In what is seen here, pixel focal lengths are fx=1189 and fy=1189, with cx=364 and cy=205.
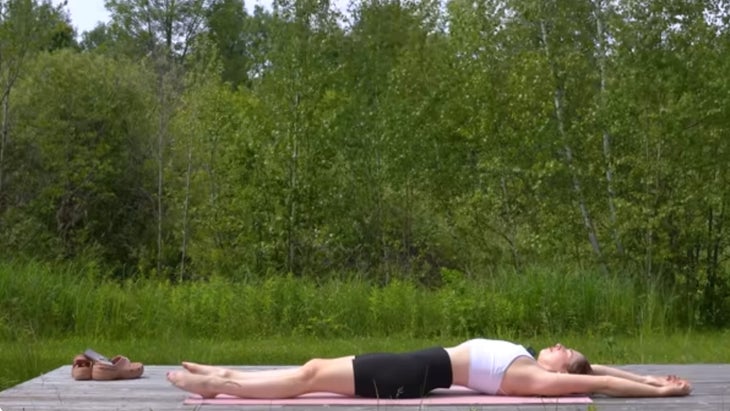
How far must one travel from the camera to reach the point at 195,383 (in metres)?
5.79

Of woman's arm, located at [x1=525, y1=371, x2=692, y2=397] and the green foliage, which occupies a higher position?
the green foliage

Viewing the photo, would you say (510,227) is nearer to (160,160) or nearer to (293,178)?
(293,178)

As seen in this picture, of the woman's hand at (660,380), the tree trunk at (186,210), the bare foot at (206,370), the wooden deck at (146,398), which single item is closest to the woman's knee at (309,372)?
the wooden deck at (146,398)

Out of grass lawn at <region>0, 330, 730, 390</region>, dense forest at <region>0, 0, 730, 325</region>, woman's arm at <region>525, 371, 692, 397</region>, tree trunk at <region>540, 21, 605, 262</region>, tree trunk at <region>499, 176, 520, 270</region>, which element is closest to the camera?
woman's arm at <region>525, 371, 692, 397</region>

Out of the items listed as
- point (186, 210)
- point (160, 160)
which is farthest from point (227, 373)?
point (160, 160)

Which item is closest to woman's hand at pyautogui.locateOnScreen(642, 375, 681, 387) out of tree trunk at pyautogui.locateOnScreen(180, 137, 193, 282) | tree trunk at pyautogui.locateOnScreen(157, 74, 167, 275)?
tree trunk at pyautogui.locateOnScreen(180, 137, 193, 282)

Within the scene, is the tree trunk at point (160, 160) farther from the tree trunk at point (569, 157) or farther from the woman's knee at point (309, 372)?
the woman's knee at point (309, 372)

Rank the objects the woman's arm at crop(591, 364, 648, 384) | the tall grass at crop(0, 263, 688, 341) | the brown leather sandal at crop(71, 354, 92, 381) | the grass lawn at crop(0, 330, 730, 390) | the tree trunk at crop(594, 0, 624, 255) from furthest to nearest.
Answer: the tree trunk at crop(594, 0, 624, 255)
the tall grass at crop(0, 263, 688, 341)
the grass lawn at crop(0, 330, 730, 390)
the brown leather sandal at crop(71, 354, 92, 381)
the woman's arm at crop(591, 364, 648, 384)

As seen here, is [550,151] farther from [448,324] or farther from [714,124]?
[448,324]

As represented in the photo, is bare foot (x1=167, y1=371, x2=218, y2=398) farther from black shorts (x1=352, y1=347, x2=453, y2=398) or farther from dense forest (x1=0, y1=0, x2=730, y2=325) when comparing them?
dense forest (x1=0, y1=0, x2=730, y2=325)

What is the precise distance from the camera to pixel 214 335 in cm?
1348

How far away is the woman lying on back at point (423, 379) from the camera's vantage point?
5.77 m

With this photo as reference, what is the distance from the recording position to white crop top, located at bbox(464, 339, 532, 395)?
5816 millimetres

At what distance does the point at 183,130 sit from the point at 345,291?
923 centimetres
